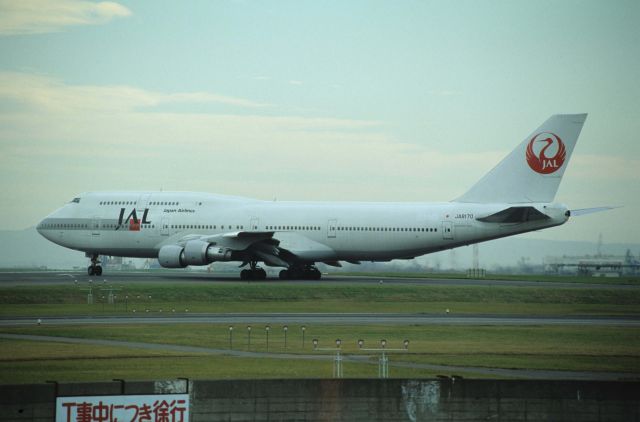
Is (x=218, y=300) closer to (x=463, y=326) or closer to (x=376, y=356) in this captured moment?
(x=463, y=326)

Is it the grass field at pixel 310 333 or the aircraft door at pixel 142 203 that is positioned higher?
the aircraft door at pixel 142 203

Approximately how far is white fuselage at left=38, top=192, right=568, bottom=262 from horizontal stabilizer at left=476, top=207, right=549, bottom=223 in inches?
15.2

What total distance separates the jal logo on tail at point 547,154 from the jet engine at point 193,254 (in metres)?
23.6

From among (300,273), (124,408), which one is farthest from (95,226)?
(124,408)

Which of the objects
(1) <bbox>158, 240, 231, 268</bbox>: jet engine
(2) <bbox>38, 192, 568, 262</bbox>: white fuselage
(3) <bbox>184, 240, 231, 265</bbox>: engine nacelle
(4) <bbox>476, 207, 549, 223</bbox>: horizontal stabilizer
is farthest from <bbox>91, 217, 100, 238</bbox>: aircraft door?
(4) <bbox>476, 207, 549, 223</bbox>: horizontal stabilizer

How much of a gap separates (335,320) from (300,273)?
2890 cm

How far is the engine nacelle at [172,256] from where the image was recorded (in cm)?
7081

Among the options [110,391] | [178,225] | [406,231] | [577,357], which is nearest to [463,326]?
[577,357]

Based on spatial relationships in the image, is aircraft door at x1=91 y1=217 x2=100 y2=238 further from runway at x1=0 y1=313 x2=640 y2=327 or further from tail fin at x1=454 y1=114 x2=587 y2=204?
runway at x1=0 y1=313 x2=640 y2=327

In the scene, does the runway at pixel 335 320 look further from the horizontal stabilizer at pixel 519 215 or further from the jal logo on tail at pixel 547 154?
the jal logo on tail at pixel 547 154

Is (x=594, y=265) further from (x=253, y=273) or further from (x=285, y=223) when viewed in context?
(x=253, y=273)

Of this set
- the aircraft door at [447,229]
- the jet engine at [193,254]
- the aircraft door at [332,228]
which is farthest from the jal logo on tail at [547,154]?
the jet engine at [193,254]

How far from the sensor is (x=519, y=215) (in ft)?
221

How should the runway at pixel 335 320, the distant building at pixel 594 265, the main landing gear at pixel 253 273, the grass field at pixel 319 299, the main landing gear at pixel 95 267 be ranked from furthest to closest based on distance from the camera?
the distant building at pixel 594 265
the main landing gear at pixel 95 267
the main landing gear at pixel 253 273
the grass field at pixel 319 299
the runway at pixel 335 320
